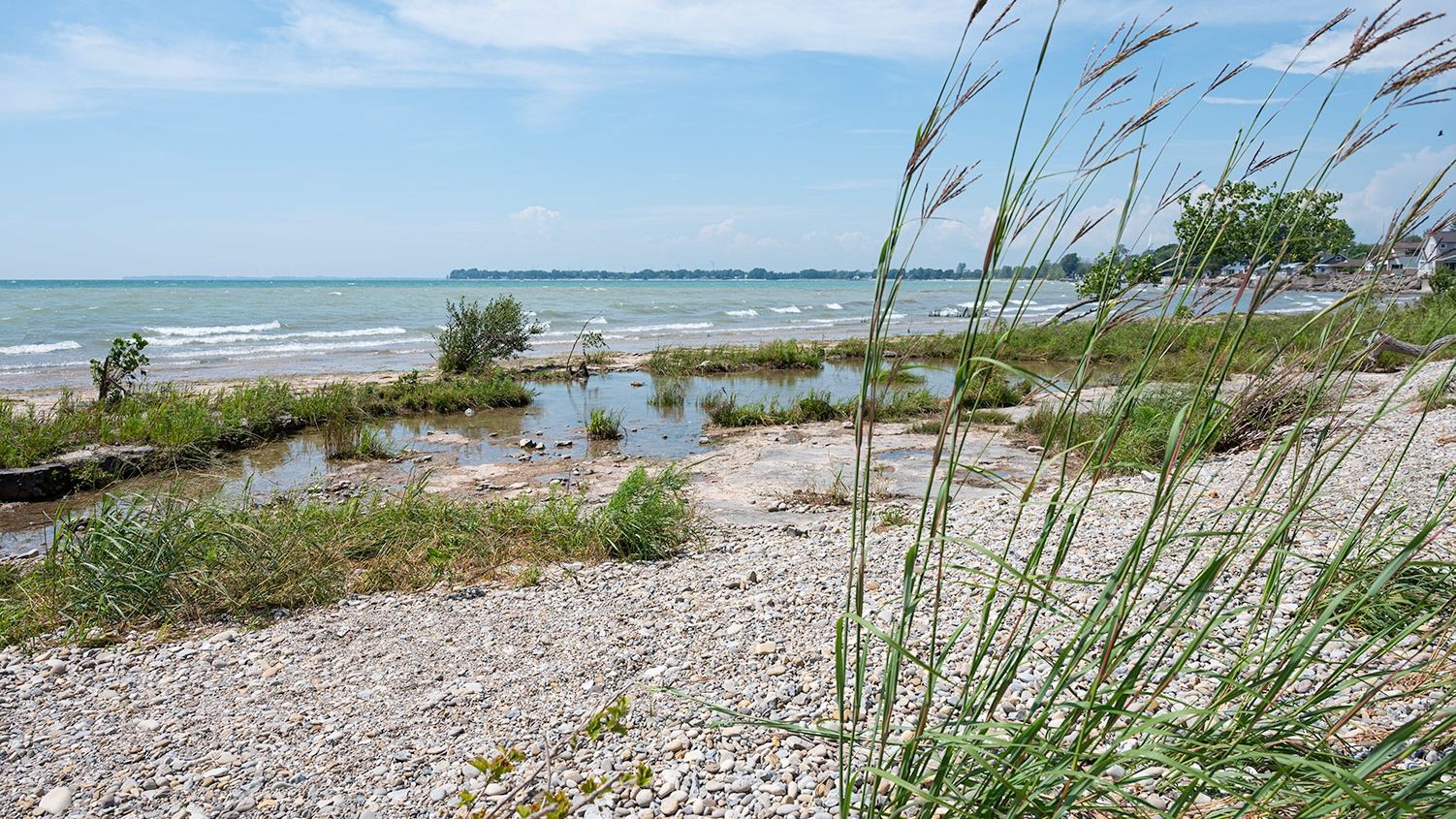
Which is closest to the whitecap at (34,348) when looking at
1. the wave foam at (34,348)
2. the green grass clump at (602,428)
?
the wave foam at (34,348)

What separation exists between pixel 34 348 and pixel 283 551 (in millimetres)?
26255

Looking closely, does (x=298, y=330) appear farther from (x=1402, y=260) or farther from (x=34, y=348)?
(x=1402, y=260)

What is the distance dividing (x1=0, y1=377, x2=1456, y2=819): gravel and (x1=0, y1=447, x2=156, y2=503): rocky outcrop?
565cm

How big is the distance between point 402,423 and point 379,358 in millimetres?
10694

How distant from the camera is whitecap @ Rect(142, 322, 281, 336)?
A: 30703mm

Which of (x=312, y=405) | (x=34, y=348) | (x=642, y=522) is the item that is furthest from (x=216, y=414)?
(x=34, y=348)

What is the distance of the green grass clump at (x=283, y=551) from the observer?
5090 mm

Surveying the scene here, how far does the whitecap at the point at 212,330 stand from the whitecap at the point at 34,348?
13.7ft

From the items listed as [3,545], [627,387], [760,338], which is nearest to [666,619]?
[3,545]

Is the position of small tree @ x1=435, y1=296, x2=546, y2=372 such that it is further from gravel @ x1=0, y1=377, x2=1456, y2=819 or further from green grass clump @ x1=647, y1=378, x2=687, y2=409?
gravel @ x1=0, y1=377, x2=1456, y2=819

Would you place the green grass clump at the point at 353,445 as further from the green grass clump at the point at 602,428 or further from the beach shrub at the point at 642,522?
the beach shrub at the point at 642,522

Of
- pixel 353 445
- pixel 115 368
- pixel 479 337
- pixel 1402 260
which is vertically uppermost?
pixel 1402 260

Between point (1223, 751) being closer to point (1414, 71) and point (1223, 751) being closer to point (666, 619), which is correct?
point (1414, 71)

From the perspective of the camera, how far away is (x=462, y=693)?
3.84 m
